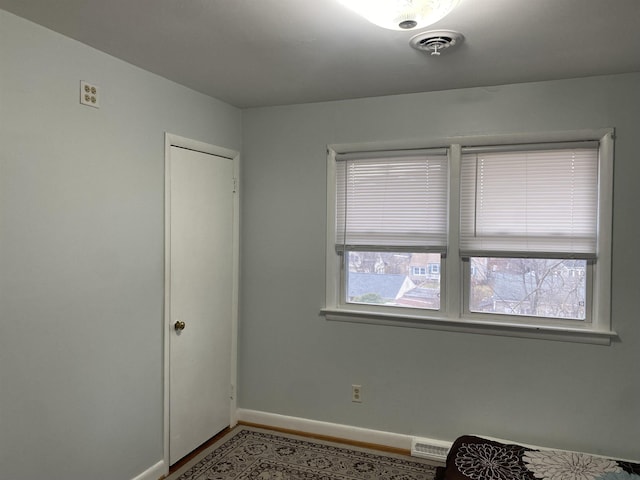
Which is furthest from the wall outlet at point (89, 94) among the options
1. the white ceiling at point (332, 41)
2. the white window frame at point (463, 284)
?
the white window frame at point (463, 284)

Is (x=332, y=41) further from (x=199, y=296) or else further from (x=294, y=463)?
(x=294, y=463)

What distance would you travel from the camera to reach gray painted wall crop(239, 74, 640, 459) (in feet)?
9.07

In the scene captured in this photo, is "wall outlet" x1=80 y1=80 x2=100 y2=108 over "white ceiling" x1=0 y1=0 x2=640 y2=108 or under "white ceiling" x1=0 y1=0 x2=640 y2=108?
under

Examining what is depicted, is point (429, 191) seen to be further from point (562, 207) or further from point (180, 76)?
point (180, 76)

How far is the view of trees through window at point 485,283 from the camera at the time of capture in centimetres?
294

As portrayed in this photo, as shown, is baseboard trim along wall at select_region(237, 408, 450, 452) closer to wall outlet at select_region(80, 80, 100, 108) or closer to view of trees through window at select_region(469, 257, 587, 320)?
view of trees through window at select_region(469, 257, 587, 320)

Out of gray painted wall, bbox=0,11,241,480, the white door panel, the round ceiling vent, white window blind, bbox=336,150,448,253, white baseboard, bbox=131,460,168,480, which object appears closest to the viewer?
gray painted wall, bbox=0,11,241,480

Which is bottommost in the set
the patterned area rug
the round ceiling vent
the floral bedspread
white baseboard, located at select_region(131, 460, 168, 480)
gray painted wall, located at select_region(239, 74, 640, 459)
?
the patterned area rug

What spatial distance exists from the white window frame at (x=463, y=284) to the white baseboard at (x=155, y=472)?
1.45 meters

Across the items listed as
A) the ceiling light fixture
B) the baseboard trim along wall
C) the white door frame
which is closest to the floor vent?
the baseboard trim along wall

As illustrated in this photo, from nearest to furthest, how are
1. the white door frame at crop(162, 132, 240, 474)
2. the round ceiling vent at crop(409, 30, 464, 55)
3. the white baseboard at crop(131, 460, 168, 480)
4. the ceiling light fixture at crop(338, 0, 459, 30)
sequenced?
the ceiling light fixture at crop(338, 0, 459, 30), the round ceiling vent at crop(409, 30, 464, 55), the white baseboard at crop(131, 460, 168, 480), the white door frame at crop(162, 132, 240, 474)

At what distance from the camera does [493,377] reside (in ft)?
9.90

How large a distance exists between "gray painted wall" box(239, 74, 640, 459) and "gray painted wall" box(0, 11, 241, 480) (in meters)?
0.90

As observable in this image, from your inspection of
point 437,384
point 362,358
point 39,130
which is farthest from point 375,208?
point 39,130
